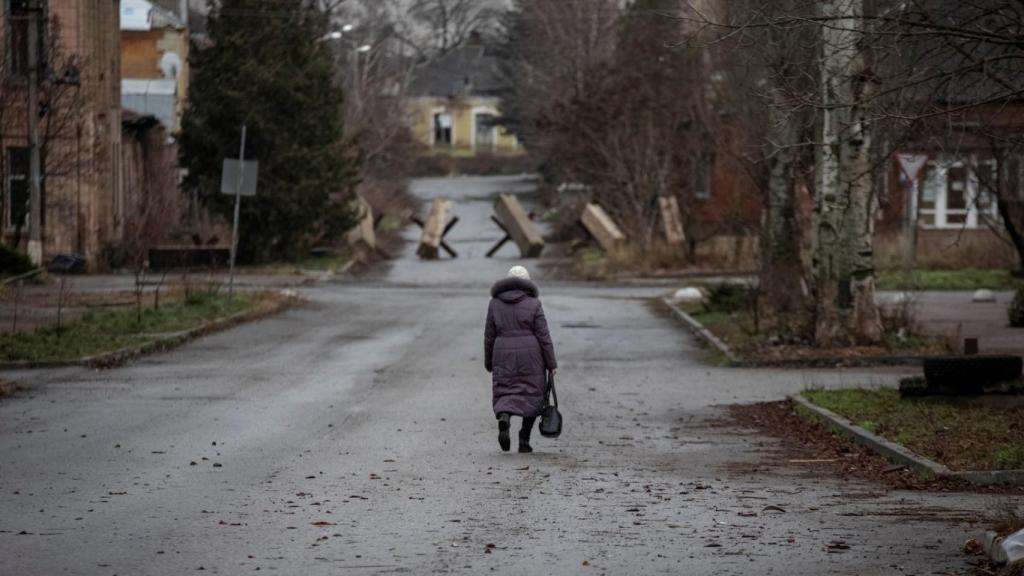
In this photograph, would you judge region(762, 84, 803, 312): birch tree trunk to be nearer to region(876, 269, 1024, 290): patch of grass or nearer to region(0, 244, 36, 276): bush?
region(876, 269, 1024, 290): patch of grass

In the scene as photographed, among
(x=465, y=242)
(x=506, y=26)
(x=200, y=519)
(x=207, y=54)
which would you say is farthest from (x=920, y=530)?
(x=506, y=26)

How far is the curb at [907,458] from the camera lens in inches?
464

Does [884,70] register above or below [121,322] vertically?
above

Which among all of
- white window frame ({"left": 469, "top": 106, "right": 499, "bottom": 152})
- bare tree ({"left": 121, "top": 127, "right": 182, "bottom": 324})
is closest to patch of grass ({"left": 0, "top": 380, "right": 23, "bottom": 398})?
bare tree ({"left": 121, "top": 127, "right": 182, "bottom": 324})

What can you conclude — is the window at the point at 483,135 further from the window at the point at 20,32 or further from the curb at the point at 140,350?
the curb at the point at 140,350

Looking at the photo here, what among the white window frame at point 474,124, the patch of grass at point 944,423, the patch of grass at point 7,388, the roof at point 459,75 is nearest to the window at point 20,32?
the patch of grass at point 7,388

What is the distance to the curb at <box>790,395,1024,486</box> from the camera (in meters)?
11.8

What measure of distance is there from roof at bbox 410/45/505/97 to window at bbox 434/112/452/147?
1.50m

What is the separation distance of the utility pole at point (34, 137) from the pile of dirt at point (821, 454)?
836 inches

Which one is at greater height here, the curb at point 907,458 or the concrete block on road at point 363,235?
the concrete block on road at point 363,235

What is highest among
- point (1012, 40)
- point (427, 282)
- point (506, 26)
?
point (506, 26)

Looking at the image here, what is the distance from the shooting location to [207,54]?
4531 cm

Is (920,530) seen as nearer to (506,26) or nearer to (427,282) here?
(427,282)

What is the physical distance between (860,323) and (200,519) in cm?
1462
